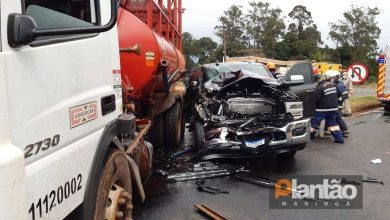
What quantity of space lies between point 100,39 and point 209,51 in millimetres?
74847

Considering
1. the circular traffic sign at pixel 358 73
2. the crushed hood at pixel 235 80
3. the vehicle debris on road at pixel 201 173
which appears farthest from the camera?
the circular traffic sign at pixel 358 73

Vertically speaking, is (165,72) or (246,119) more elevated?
(165,72)

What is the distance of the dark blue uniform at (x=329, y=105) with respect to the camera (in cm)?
930

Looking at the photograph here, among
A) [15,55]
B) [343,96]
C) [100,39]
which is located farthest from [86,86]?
[343,96]

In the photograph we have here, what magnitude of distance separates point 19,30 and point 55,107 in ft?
1.65

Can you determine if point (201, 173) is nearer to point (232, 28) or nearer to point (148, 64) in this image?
point (148, 64)

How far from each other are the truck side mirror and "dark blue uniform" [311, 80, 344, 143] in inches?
330

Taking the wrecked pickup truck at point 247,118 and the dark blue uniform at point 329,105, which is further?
the dark blue uniform at point 329,105

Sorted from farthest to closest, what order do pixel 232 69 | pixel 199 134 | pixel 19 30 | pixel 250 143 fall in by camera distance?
pixel 232 69 < pixel 199 134 < pixel 250 143 < pixel 19 30

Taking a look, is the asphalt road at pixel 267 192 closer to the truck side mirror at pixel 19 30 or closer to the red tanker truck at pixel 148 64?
the red tanker truck at pixel 148 64

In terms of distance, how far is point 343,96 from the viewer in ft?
34.7

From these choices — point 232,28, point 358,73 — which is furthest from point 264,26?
point 358,73

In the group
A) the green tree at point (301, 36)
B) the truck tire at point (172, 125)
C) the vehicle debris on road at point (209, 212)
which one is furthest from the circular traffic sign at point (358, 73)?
the green tree at point (301, 36)

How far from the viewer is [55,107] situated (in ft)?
6.93
